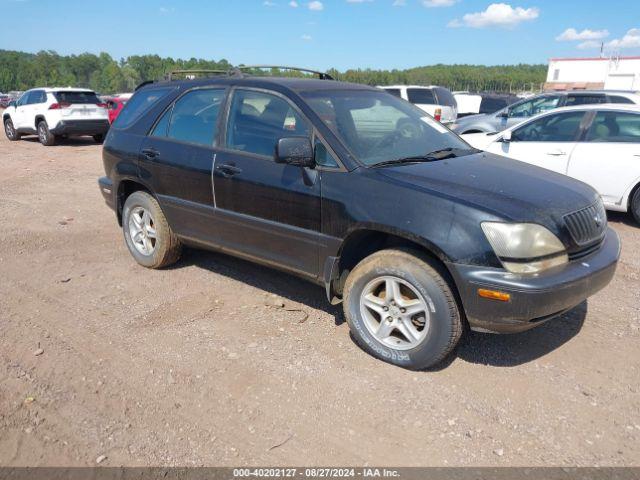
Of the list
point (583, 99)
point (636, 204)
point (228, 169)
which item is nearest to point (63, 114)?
point (228, 169)

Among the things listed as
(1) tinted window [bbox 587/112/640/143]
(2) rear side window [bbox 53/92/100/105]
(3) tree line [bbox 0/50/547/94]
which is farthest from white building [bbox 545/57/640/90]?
(1) tinted window [bbox 587/112/640/143]

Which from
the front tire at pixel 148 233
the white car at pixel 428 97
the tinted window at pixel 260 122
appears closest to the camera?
the tinted window at pixel 260 122

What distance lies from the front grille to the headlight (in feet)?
1.04

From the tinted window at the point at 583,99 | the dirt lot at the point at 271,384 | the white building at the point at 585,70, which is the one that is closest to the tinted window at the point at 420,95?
the tinted window at the point at 583,99

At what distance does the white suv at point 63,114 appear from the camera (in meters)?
15.2

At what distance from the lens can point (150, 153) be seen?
468 cm

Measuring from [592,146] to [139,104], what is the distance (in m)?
5.56

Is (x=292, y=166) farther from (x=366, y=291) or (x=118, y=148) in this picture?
(x=118, y=148)

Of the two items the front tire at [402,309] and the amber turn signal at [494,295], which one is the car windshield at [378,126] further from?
the amber turn signal at [494,295]

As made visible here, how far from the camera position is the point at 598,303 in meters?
4.32

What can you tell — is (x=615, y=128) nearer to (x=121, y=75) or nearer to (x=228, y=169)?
(x=228, y=169)

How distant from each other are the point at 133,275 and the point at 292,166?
7.30ft

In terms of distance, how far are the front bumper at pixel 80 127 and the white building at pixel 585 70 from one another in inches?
2081

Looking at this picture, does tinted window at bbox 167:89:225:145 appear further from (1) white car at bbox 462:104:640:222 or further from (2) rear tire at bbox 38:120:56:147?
(2) rear tire at bbox 38:120:56:147
